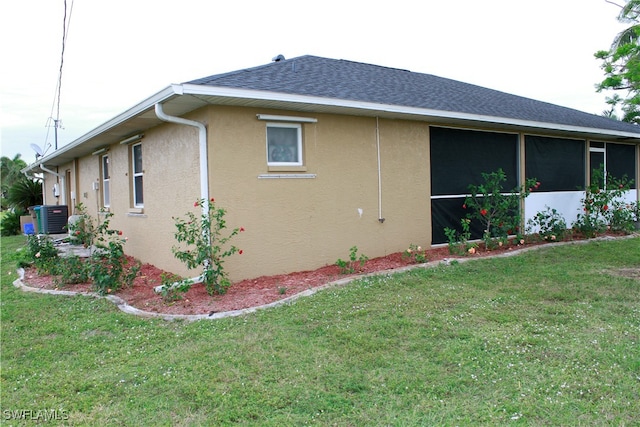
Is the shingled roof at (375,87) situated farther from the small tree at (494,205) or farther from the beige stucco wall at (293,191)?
the small tree at (494,205)

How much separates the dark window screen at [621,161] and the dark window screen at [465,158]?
4225 millimetres

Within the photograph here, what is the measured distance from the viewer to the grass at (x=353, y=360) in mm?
3021

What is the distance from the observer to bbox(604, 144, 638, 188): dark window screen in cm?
1233

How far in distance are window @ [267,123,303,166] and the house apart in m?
0.02

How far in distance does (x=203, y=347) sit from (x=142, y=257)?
5.25 meters

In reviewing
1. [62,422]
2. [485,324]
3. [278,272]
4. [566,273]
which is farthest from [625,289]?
[62,422]

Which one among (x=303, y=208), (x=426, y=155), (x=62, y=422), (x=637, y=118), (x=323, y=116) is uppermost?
(x=637, y=118)

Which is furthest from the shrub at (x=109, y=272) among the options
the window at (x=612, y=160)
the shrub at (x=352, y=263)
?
the window at (x=612, y=160)

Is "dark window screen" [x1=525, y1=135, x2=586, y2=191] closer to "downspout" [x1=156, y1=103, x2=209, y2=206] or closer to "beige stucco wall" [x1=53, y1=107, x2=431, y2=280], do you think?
"beige stucco wall" [x1=53, y1=107, x2=431, y2=280]

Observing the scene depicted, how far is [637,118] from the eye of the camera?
24500 mm

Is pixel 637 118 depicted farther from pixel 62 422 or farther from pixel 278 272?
pixel 62 422

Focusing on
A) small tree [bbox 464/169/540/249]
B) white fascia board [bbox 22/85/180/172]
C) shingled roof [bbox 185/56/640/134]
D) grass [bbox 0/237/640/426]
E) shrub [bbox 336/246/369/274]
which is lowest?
grass [bbox 0/237/640/426]

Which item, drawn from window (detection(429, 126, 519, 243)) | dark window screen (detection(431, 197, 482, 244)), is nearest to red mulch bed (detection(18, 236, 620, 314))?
dark window screen (detection(431, 197, 482, 244))

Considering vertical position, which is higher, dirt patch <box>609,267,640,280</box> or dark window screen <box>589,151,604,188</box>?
dark window screen <box>589,151,604,188</box>
